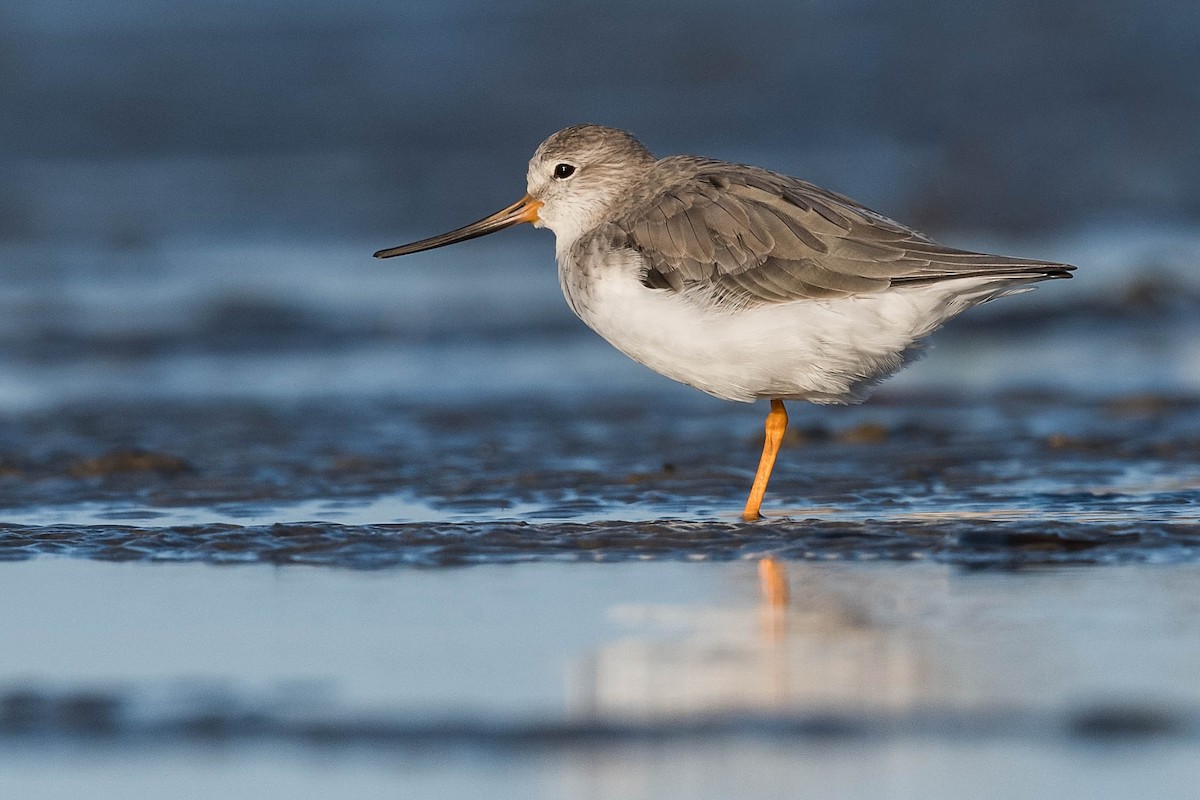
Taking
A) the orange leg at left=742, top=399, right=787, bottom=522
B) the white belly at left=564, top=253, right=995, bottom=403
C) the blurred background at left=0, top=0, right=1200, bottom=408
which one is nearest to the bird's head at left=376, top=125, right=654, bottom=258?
the white belly at left=564, top=253, right=995, bottom=403

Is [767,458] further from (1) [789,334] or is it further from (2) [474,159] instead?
(2) [474,159]

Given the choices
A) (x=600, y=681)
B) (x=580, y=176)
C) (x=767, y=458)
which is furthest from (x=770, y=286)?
(x=600, y=681)

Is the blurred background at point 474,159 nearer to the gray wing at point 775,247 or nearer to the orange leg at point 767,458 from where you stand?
the orange leg at point 767,458

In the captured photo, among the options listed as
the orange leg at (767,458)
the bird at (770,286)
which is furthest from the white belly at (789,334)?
the orange leg at (767,458)

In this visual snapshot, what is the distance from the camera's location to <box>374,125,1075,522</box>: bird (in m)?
7.33

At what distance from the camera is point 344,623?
19.2ft

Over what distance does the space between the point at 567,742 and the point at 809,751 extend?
625 millimetres

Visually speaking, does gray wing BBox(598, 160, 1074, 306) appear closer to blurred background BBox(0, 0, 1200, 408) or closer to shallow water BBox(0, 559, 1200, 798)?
shallow water BBox(0, 559, 1200, 798)

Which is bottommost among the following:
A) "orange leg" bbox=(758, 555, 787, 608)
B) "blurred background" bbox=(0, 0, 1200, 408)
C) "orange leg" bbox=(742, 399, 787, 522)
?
"orange leg" bbox=(758, 555, 787, 608)

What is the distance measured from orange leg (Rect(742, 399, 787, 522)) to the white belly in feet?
1.20

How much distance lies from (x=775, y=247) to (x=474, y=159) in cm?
1273

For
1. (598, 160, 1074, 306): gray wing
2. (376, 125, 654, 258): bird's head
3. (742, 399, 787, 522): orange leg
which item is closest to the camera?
(598, 160, 1074, 306): gray wing

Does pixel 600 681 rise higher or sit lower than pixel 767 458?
lower

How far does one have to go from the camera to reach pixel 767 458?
7824 millimetres
